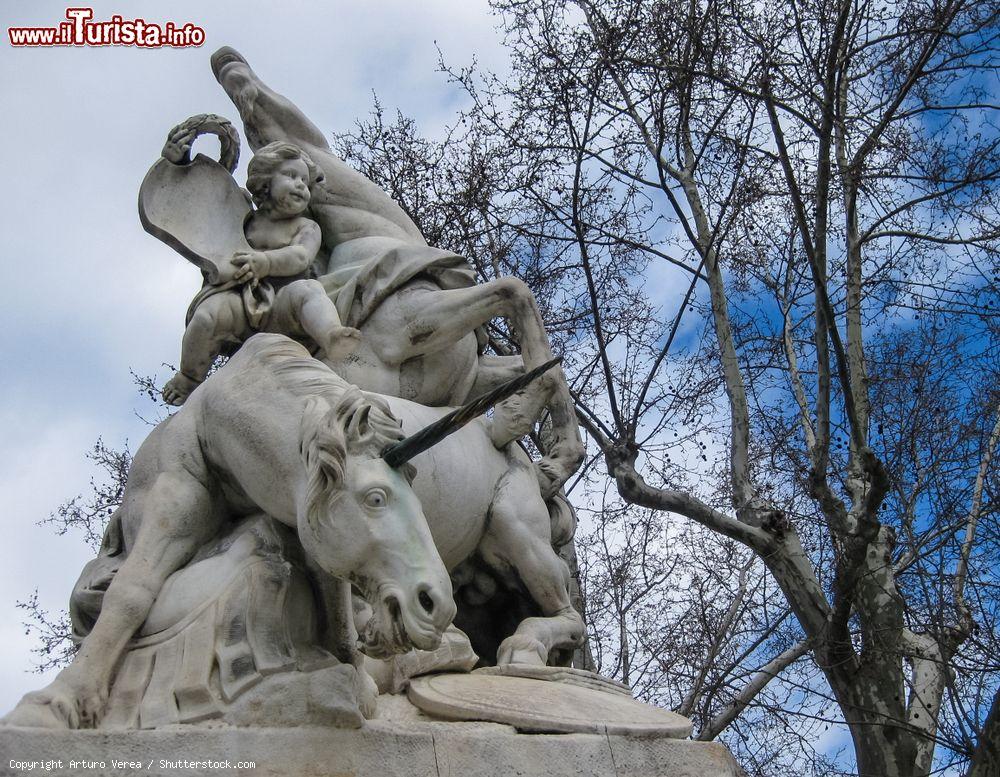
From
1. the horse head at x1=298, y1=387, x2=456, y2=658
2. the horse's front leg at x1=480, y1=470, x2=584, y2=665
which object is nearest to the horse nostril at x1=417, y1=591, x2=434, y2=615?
the horse head at x1=298, y1=387, x2=456, y2=658

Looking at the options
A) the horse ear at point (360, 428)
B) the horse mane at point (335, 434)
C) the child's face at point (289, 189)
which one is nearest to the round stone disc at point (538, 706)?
the horse mane at point (335, 434)

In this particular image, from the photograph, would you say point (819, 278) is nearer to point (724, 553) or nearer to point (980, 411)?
point (980, 411)

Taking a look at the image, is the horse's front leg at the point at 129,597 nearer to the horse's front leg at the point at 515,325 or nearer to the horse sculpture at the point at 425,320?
Result: the horse sculpture at the point at 425,320

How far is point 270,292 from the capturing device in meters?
4.69

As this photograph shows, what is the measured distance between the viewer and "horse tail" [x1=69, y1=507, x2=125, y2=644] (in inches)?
152

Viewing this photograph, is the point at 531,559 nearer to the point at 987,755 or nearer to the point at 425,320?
the point at 425,320

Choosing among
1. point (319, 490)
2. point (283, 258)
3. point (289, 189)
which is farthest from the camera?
point (289, 189)

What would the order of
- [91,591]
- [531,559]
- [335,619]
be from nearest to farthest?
[335,619] < [91,591] < [531,559]

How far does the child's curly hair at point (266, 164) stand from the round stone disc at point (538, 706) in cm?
205

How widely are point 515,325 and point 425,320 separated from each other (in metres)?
0.34

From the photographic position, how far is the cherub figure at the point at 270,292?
14.9 feet

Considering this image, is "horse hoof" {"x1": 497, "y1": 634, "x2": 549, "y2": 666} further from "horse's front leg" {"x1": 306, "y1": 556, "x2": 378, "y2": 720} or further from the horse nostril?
the horse nostril

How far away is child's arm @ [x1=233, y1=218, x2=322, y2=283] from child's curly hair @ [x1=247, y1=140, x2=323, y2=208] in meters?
0.20

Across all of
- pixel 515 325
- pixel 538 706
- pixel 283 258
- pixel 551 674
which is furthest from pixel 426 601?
pixel 283 258
